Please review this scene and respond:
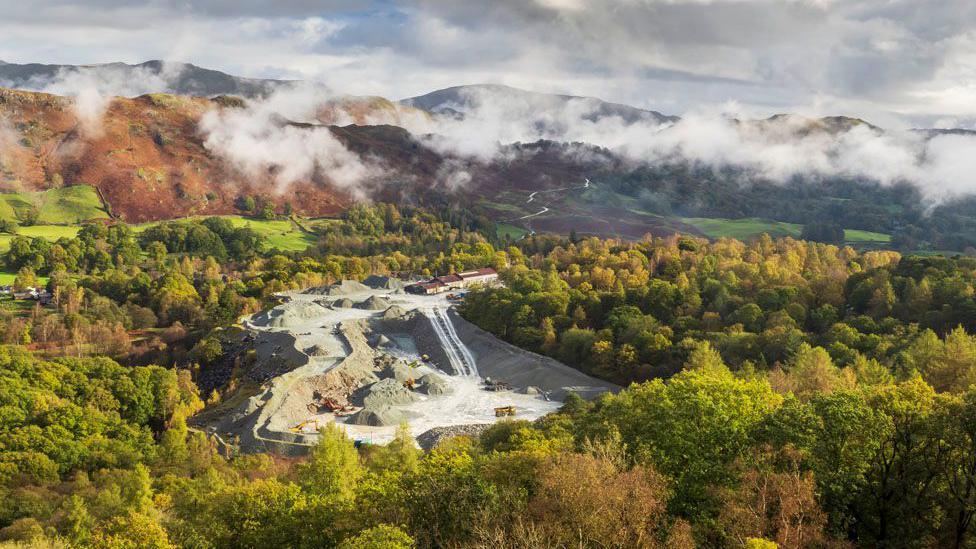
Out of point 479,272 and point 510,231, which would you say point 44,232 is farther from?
point 510,231

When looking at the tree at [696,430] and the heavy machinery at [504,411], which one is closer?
the tree at [696,430]

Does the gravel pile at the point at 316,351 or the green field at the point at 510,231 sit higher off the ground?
the green field at the point at 510,231

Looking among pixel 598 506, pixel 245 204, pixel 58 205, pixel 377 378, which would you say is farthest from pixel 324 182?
pixel 598 506

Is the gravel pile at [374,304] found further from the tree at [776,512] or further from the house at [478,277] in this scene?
the tree at [776,512]

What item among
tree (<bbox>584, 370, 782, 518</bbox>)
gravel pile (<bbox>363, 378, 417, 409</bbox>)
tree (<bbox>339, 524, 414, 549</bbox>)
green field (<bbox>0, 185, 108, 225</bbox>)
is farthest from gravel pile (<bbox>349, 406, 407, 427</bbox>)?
green field (<bbox>0, 185, 108, 225</bbox>)

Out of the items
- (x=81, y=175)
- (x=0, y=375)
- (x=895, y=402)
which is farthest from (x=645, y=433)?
(x=81, y=175)

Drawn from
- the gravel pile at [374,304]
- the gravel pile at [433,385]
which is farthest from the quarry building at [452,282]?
the gravel pile at [433,385]
